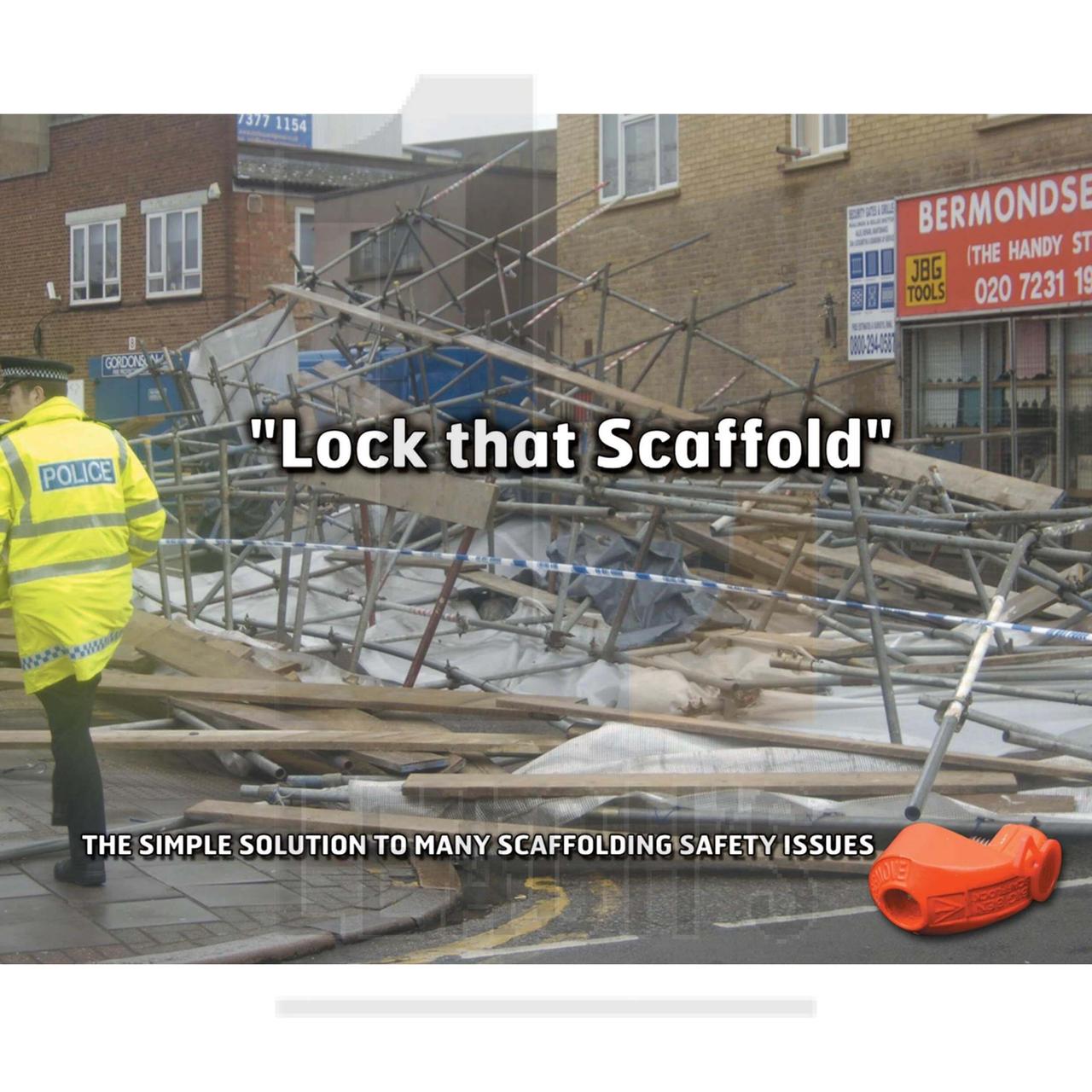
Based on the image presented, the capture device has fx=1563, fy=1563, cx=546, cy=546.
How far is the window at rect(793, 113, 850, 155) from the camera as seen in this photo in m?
6.09

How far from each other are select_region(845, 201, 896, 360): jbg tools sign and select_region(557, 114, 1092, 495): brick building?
25 mm

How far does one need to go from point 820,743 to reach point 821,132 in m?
2.49

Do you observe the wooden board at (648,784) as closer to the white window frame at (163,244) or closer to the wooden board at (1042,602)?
the wooden board at (1042,602)

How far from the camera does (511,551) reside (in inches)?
246

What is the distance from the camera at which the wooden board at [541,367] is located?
5.38m

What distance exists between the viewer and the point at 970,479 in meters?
7.24

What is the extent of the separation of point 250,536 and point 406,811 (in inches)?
75.8

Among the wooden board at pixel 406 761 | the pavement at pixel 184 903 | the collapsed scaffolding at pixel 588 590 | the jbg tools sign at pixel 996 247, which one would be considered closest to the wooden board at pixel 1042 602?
the collapsed scaffolding at pixel 588 590

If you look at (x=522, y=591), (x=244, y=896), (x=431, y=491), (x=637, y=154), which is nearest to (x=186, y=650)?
(x=522, y=591)

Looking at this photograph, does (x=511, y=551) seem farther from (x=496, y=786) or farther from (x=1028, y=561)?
(x=1028, y=561)

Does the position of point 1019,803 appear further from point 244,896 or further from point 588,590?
point 244,896

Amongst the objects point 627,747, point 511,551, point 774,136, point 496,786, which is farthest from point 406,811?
point 774,136

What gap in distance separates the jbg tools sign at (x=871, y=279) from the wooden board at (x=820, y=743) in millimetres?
2269

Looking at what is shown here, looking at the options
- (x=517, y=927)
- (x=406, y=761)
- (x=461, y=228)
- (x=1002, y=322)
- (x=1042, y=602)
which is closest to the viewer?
(x=517, y=927)
